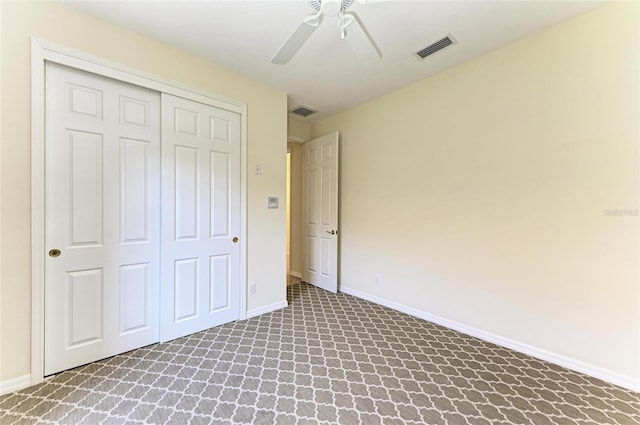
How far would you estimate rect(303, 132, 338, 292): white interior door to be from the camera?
3.89 m

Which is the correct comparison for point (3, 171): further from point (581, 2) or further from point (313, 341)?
point (581, 2)

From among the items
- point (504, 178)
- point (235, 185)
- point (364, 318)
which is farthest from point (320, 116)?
point (364, 318)

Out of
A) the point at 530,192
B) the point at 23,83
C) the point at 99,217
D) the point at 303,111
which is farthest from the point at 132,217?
the point at 530,192

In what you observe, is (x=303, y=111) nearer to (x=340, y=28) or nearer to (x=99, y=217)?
(x=340, y=28)

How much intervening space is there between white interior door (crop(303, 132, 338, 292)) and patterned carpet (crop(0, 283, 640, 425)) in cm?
150

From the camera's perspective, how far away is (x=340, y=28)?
1.70 m

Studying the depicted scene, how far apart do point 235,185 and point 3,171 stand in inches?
63.8

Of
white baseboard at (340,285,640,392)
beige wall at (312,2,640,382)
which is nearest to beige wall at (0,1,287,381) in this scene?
beige wall at (312,2,640,382)

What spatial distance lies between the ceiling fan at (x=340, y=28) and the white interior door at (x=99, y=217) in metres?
1.44

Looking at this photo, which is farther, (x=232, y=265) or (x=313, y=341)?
(x=232, y=265)

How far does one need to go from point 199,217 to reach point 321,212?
1.94 metres

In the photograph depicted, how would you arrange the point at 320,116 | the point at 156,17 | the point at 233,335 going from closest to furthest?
the point at 156,17, the point at 233,335, the point at 320,116

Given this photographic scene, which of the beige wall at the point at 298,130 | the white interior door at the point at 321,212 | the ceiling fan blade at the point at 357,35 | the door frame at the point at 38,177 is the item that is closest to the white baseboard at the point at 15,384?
the door frame at the point at 38,177

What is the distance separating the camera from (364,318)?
9.85 ft
